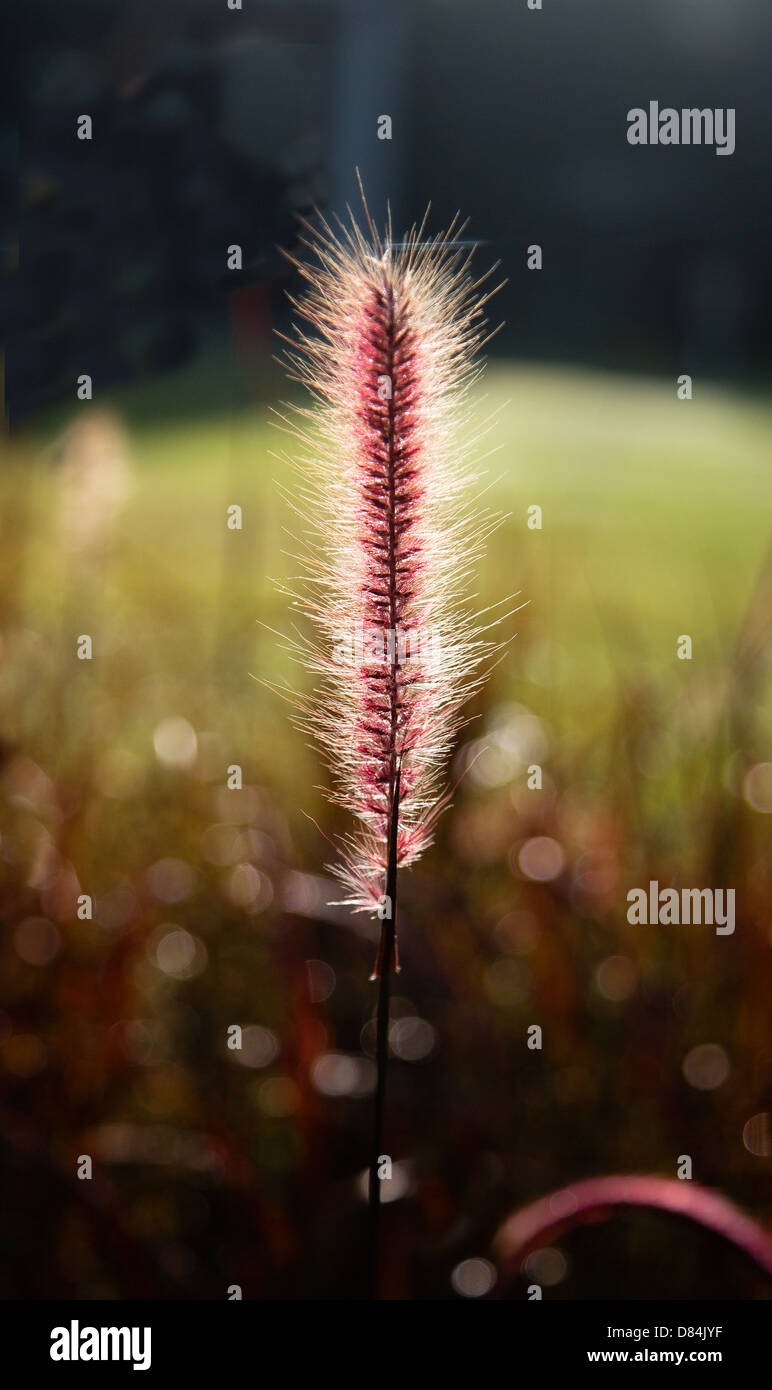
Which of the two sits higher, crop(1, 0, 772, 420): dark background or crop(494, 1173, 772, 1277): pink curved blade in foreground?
crop(1, 0, 772, 420): dark background

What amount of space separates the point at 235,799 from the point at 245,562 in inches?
15.9

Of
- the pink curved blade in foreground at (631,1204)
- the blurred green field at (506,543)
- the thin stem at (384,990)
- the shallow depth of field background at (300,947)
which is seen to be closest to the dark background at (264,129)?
the shallow depth of field background at (300,947)

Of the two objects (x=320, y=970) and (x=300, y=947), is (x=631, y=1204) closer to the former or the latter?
(x=300, y=947)

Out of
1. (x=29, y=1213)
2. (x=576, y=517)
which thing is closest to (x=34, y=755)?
(x=29, y=1213)

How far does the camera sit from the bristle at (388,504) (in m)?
0.61

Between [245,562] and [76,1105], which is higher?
[245,562]

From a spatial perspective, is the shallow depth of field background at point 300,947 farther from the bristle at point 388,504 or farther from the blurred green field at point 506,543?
the bristle at point 388,504

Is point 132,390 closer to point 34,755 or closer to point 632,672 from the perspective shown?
point 34,755

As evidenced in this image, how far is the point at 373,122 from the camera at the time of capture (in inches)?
63.8

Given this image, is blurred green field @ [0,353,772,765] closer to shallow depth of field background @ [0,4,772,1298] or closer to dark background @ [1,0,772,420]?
shallow depth of field background @ [0,4,772,1298]

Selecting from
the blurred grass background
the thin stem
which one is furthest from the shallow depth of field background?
the thin stem

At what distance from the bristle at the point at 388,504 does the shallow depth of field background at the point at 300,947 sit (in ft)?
0.52

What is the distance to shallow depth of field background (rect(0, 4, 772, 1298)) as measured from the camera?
112 cm

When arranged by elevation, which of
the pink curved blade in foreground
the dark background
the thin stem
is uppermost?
the dark background
